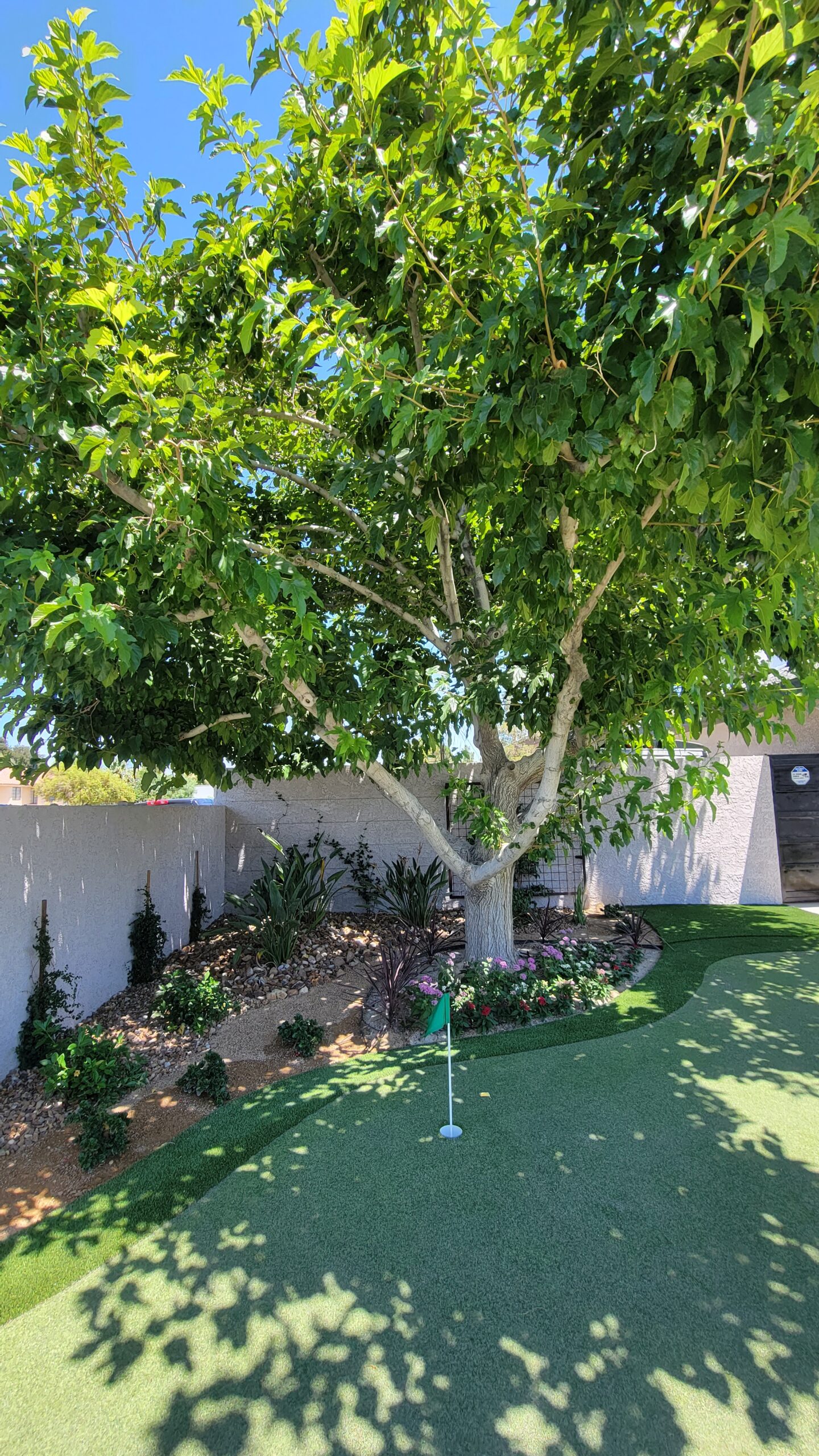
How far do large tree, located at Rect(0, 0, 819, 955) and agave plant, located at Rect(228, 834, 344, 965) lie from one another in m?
2.01

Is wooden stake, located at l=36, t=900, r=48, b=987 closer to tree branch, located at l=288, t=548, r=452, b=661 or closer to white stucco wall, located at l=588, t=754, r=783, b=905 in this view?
tree branch, located at l=288, t=548, r=452, b=661

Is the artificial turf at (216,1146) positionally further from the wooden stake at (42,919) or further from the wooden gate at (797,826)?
the wooden gate at (797,826)

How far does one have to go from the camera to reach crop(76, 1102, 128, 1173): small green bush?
11.7 ft

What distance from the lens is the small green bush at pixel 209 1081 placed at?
14.1 ft

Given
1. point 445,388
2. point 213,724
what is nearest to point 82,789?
point 213,724

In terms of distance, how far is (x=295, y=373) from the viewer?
3.06 meters

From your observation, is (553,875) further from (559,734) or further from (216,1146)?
(216,1146)

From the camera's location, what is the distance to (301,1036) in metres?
5.04

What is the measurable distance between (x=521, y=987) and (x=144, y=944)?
3.67m

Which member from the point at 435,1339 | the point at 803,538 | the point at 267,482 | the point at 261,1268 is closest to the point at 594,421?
the point at 803,538

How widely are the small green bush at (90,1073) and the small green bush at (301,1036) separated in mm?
1140

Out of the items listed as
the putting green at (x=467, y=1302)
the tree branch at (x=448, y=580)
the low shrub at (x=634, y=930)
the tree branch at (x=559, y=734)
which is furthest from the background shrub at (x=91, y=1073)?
the low shrub at (x=634, y=930)

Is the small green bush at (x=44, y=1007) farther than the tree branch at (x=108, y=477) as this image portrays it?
Yes

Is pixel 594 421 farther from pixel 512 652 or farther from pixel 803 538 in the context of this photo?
pixel 512 652
